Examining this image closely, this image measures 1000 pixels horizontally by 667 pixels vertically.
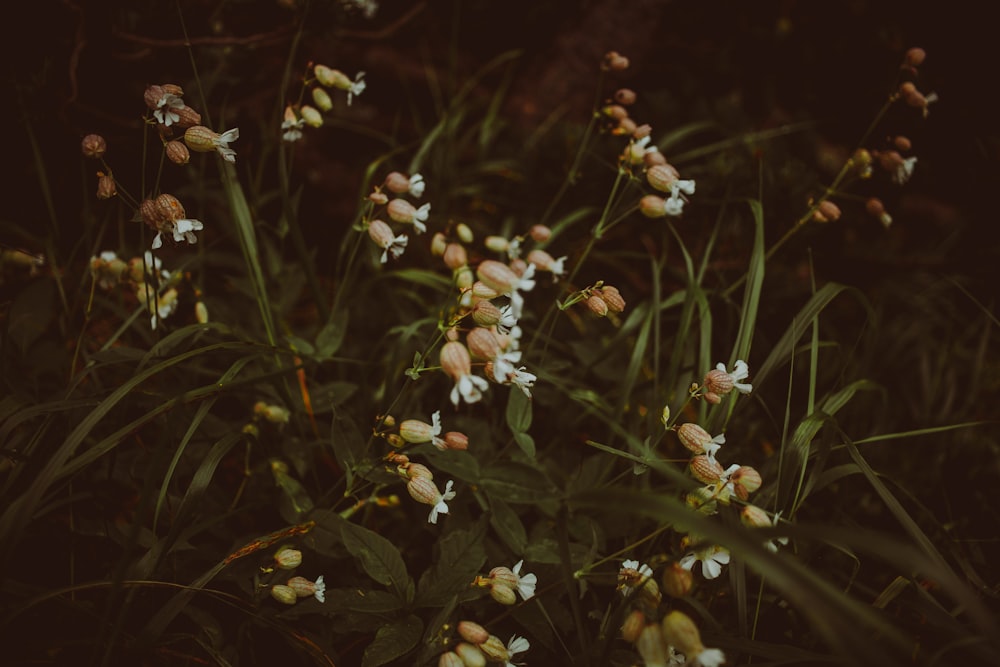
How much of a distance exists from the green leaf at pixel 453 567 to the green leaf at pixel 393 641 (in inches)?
1.6

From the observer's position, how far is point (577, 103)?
264cm

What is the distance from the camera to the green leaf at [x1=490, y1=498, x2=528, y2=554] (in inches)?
51.3

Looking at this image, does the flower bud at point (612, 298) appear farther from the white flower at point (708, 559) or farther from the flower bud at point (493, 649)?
the flower bud at point (493, 649)

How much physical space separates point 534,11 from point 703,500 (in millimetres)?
2368

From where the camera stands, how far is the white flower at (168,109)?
117 cm

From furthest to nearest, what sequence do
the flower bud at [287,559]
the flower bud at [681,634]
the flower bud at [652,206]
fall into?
the flower bud at [652,206], the flower bud at [287,559], the flower bud at [681,634]

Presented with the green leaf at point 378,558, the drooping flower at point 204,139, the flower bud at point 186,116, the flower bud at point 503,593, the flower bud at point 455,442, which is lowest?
the green leaf at point 378,558

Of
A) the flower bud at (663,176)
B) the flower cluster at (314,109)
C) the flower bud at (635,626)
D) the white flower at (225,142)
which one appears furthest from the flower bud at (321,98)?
the flower bud at (635,626)

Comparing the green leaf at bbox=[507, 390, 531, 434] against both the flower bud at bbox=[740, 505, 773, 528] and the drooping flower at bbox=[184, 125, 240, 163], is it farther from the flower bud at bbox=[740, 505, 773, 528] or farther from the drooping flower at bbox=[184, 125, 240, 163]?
the drooping flower at bbox=[184, 125, 240, 163]

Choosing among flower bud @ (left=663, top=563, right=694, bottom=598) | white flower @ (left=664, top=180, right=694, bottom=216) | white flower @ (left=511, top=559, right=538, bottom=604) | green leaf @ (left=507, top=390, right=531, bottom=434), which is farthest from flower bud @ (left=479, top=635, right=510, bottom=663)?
white flower @ (left=664, top=180, right=694, bottom=216)

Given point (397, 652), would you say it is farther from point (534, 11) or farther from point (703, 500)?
point (534, 11)

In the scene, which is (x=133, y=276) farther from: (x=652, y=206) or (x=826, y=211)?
(x=826, y=211)

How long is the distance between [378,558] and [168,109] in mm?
1010

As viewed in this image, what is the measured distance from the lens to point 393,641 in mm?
1091
